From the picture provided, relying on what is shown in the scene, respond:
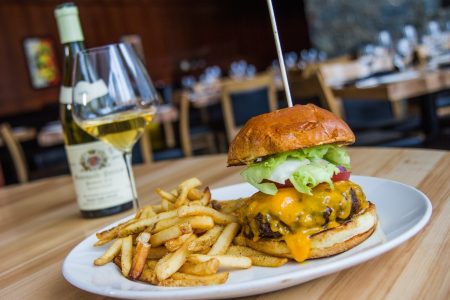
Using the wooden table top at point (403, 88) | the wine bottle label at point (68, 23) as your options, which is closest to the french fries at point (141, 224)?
Result: the wine bottle label at point (68, 23)

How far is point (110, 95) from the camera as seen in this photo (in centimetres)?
126

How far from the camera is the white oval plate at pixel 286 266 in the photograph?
0.67m

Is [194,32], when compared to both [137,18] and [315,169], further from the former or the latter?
[315,169]

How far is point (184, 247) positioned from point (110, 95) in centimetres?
56

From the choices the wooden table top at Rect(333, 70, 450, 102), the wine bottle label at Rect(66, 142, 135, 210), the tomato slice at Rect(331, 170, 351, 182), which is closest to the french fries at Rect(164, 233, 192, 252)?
the tomato slice at Rect(331, 170, 351, 182)

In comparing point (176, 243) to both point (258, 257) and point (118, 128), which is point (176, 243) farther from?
point (118, 128)

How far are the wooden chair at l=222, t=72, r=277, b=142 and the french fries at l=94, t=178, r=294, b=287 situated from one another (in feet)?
12.2

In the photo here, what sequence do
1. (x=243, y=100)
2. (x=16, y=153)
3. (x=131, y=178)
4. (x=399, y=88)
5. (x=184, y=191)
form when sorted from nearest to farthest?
(x=184, y=191)
(x=131, y=178)
(x=399, y=88)
(x=16, y=153)
(x=243, y=100)

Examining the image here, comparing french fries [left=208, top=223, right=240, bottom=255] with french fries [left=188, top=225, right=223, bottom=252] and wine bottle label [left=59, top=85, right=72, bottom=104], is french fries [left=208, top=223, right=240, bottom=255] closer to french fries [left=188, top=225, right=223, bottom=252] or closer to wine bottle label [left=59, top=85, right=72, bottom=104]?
french fries [left=188, top=225, right=223, bottom=252]

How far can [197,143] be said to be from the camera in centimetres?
606

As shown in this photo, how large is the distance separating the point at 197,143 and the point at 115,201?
15.6 feet

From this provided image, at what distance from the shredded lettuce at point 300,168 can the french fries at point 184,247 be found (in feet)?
0.29

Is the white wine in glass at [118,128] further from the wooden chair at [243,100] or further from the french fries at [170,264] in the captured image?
the wooden chair at [243,100]

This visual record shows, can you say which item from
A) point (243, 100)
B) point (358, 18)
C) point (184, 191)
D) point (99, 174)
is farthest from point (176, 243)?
point (358, 18)
